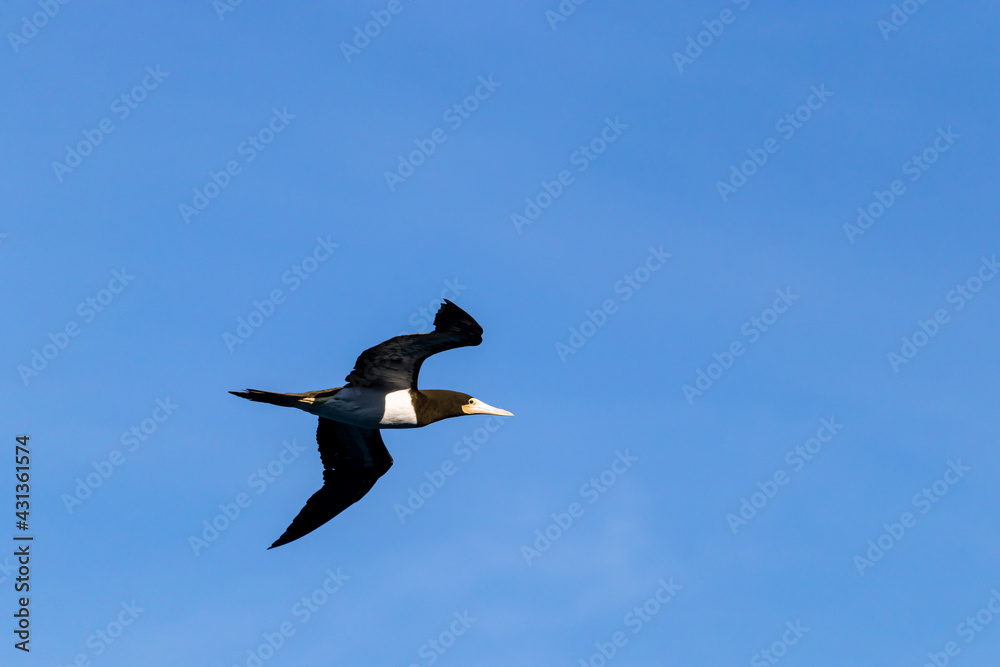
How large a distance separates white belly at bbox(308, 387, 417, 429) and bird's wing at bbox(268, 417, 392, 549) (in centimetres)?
268

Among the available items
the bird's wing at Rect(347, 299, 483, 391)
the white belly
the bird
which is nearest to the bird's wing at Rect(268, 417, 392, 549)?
the bird

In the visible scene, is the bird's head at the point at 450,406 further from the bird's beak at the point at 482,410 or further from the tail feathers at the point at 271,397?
the tail feathers at the point at 271,397

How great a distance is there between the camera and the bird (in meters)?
23.0

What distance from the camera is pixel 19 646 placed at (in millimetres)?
25078

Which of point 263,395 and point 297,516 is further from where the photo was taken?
point 297,516

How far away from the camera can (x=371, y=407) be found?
80.9 ft

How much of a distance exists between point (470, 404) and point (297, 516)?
17.7ft

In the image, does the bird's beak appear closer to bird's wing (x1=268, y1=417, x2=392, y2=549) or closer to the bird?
the bird

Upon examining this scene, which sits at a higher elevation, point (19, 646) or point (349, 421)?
point (349, 421)

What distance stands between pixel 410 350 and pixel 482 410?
292 cm

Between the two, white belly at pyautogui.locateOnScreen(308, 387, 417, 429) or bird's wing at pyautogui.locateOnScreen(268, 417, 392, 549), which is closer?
white belly at pyautogui.locateOnScreen(308, 387, 417, 429)

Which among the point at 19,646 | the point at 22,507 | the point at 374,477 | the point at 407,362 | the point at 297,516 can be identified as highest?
the point at 407,362

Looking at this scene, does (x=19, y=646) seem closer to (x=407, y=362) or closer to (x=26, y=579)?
(x=26, y=579)

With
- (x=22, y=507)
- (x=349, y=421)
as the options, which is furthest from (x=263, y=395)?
(x=22, y=507)
